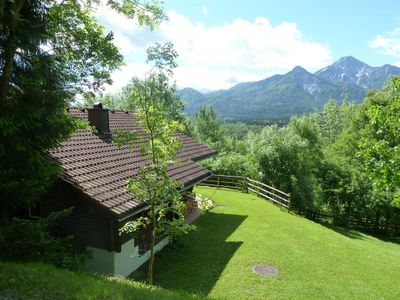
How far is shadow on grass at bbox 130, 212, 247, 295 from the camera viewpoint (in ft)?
35.5

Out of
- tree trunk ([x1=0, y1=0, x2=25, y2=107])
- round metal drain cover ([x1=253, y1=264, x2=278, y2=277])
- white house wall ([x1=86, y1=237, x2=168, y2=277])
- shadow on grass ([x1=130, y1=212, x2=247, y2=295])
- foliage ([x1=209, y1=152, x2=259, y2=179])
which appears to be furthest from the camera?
foliage ([x1=209, y1=152, x2=259, y2=179])

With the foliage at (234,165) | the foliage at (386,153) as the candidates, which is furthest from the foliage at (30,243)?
the foliage at (234,165)

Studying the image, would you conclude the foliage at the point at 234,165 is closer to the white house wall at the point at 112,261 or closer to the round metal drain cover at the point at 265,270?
the round metal drain cover at the point at 265,270

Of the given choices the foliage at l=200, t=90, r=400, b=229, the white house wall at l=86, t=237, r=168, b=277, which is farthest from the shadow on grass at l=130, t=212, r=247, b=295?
the foliage at l=200, t=90, r=400, b=229

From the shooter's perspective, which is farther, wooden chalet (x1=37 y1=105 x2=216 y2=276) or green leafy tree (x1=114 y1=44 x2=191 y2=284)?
wooden chalet (x1=37 y1=105 x2=216 y2=276)

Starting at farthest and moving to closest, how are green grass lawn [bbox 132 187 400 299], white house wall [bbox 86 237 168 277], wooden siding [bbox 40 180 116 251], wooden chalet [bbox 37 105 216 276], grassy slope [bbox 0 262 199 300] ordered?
green grass lawn [bbox 132 187 400 299] → white house wall [bbox 86 237 168 277] → wooden siding [bbox 40 180 116 251] → wooden chalet [bbox 37 105 216 276] → grassy slope [bbox 0 262 199 300]

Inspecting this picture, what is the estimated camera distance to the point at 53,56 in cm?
879

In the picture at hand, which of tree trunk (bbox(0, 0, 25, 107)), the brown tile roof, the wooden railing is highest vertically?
tree trunk (bbox(0, 0, 25, 107))

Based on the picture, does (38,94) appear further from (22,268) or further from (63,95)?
(22,268)

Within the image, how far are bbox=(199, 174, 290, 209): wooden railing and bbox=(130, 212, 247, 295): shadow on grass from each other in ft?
24.2

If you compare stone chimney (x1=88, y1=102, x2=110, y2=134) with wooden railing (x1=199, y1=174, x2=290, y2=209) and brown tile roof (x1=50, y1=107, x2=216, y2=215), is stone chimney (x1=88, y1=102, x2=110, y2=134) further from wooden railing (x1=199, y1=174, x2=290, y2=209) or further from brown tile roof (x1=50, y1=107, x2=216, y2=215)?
wooden railing (x1=199, y1=174, x2=290, y2=209)

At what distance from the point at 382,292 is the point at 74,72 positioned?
41.2ft

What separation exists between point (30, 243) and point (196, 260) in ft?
21.3

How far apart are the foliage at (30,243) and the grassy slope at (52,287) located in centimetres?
68
